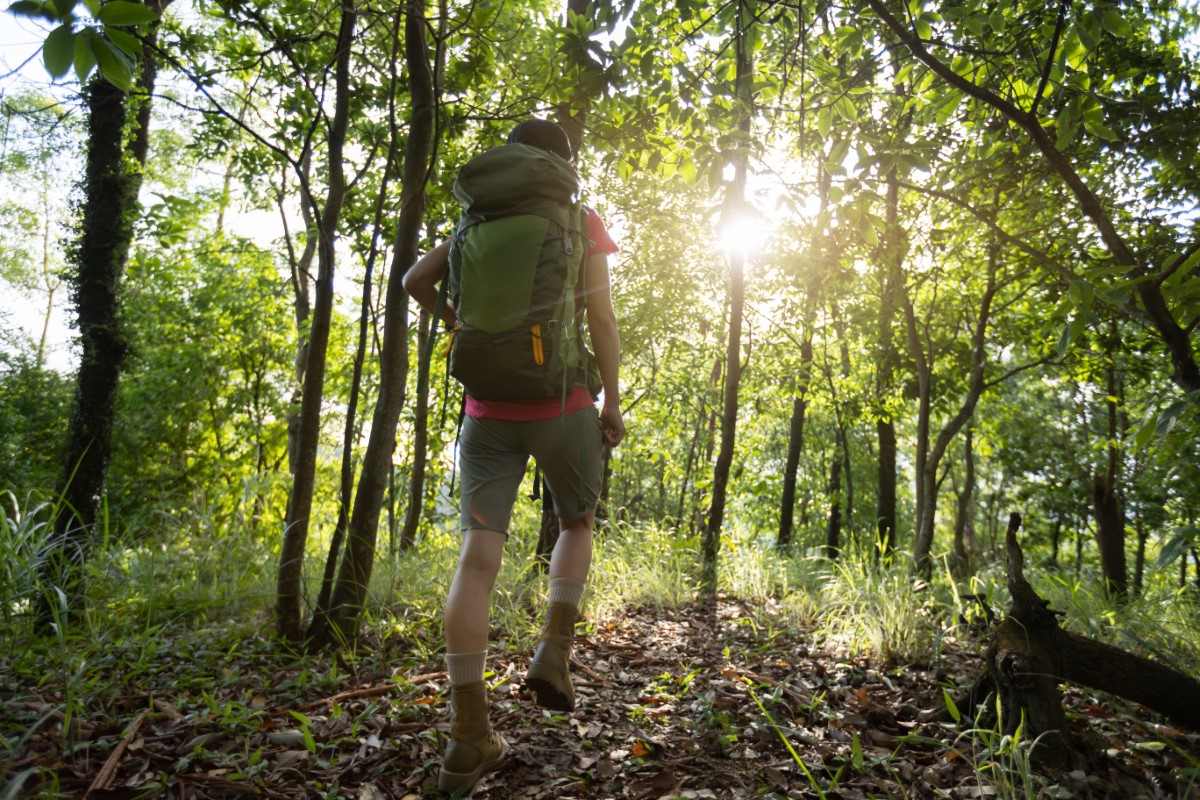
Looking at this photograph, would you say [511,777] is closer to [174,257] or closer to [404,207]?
[404,207]

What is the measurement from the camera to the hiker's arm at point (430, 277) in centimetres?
264

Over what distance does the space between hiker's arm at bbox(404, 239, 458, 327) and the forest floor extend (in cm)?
158

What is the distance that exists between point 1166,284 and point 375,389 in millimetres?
8548

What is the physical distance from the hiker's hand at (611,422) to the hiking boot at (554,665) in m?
0.65

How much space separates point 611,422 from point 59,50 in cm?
188

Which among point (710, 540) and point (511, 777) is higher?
point (710, 540)

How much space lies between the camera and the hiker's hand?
2568 mm

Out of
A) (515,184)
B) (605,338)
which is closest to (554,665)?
(605,338)

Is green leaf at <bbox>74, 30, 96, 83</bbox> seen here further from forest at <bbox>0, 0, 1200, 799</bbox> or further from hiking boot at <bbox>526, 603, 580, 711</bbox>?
hiking boot at <bbox>526, 603, 580, 711</bbox>

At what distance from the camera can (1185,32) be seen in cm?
546

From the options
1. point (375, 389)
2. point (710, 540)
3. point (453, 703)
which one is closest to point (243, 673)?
point (453, 703)

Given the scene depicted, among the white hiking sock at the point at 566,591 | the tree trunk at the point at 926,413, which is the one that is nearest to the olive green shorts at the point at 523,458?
the white hiking sock at the point at 566,591

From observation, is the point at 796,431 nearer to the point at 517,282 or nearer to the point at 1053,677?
the point at 1053,677

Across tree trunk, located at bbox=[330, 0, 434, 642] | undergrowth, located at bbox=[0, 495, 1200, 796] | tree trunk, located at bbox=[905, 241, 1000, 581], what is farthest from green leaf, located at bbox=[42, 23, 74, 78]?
tree trunk, located at bbox=[905, 241, 1000, 581]
